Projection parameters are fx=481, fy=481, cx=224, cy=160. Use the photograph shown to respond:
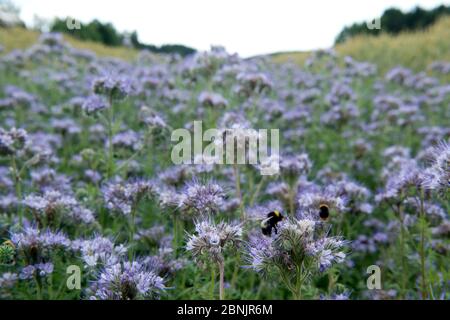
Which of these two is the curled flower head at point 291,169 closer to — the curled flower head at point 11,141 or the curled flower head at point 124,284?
the curled flower head at point 124,284

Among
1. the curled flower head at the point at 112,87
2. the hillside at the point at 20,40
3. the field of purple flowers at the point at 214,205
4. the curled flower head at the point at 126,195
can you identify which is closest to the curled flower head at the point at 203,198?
the field of purple flowers at the point at 214,205

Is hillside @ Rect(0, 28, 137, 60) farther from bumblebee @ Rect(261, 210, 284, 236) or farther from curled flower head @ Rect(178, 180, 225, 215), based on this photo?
bumblebee @ Rect(261, 210, 284, 236)

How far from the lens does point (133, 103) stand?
9.32 m

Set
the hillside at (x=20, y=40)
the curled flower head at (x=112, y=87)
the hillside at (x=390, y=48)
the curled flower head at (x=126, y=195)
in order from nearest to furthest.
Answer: the curled flower head at (x=126, y=195) < the curled flower head at (x=112, y=87) < the hillside at (x=390, y=48) < the hillside at (x=20, y=40)

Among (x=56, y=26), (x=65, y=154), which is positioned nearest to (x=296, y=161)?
(x=65, y=154)

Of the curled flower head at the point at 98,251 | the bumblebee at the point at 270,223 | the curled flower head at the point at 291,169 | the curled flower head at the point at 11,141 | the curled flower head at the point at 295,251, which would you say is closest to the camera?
the curled flower head at the point at 295,251

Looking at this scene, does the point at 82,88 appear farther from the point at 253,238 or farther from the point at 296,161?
the point at 253,238

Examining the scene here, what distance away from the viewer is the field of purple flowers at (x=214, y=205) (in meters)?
2.37

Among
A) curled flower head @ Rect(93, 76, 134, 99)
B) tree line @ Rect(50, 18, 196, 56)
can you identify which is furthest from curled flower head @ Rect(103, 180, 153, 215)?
tree line @ Rect(50, 18, 196, 56)

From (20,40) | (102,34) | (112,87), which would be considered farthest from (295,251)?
(102,34)

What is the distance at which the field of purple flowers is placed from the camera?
7.77ft

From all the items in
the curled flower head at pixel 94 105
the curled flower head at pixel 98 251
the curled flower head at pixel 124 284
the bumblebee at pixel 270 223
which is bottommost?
the curled flower head at pixel 124 284

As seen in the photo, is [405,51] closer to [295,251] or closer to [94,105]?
[94,105]
